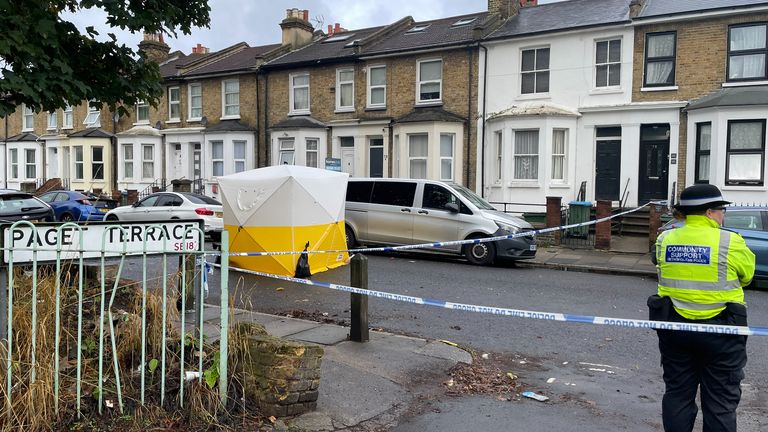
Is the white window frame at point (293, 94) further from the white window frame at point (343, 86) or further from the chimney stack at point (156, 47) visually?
the chimney stack at point (156, 47)

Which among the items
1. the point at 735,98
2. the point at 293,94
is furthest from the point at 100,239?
the point at 293,94

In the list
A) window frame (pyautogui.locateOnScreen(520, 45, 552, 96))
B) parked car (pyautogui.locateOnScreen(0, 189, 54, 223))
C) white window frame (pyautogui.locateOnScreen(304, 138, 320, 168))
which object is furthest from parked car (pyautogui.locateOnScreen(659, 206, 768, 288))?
white window frame (pyautogui.locateOnScreen(304, 138, 320, 168))

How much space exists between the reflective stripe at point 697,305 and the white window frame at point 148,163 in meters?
31.2

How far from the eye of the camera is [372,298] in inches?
400

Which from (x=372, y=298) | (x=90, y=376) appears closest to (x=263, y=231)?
(x=372, y=298)

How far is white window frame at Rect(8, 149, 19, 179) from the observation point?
38072mm

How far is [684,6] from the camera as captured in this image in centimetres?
1981

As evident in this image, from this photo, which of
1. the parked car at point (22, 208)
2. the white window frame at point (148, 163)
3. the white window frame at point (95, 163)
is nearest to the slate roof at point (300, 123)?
the white window frame at point (148, 163)

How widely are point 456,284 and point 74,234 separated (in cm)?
809

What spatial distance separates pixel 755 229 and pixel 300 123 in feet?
61.0

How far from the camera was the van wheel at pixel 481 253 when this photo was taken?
14.2 meters

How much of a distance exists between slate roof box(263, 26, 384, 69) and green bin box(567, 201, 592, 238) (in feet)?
37.4

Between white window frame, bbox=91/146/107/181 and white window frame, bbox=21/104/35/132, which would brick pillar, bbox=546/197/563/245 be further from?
white window frame, bbox=21/104/35/132

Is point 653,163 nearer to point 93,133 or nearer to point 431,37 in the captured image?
point 431,37
